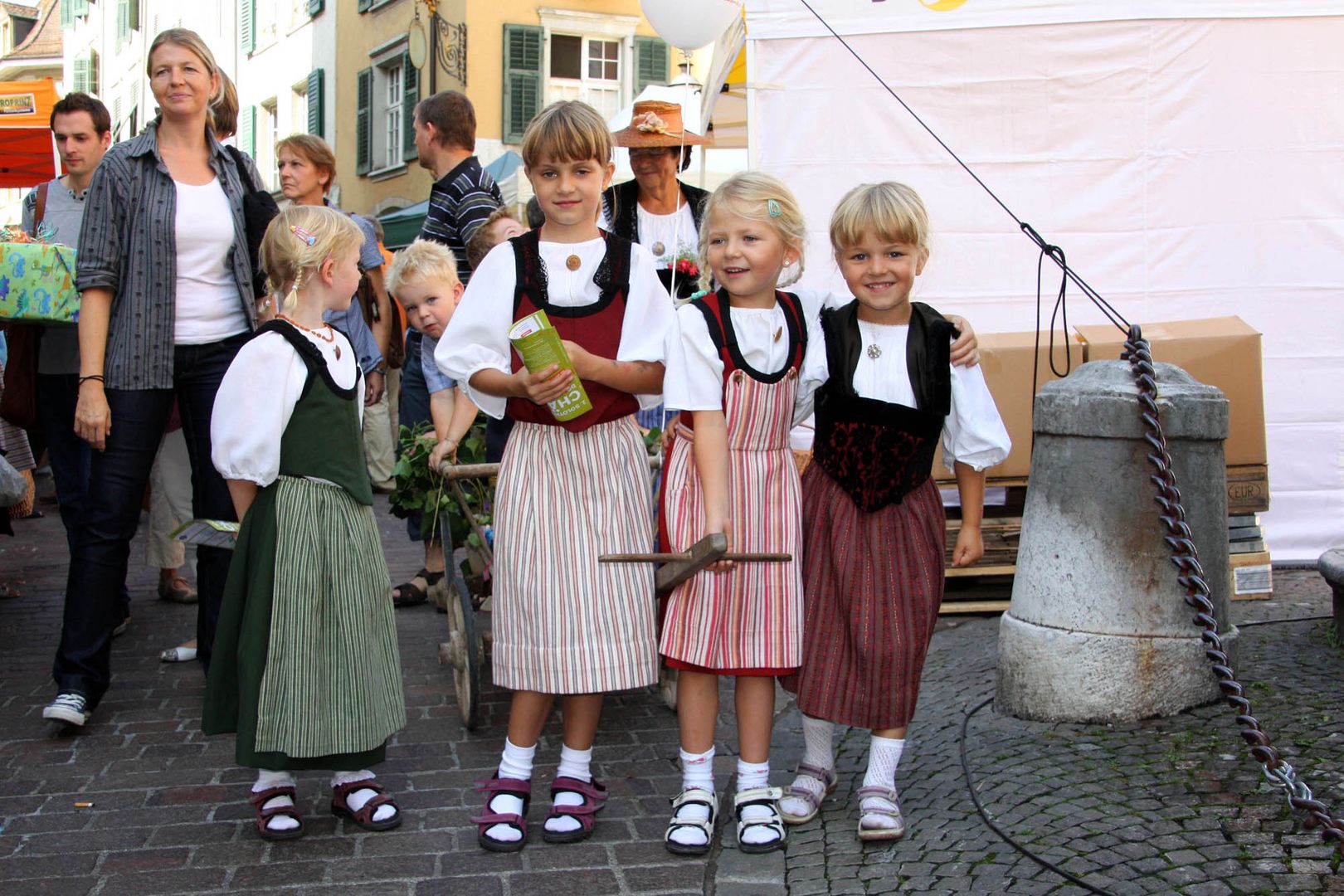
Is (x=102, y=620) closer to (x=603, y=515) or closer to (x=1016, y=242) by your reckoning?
(x=603, y=515)

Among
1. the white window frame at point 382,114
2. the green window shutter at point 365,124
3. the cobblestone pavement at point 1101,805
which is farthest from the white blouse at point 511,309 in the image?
the green window shutter at point 365,124

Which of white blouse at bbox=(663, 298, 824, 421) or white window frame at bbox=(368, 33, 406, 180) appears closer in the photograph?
white blouse at bbox=(663, 298, 824, 421)

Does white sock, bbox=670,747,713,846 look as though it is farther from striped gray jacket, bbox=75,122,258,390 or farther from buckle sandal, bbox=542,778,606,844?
striped gray jacket, bbox=75,122,258,390

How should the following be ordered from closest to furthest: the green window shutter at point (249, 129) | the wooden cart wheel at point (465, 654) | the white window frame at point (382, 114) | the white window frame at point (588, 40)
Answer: the wooden cart wheel at point (465, 654)
the white window frame at point (588, 40)
the white window frame at point (382, 114)
the green window shutter at point (249, 129)

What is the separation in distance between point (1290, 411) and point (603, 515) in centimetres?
474

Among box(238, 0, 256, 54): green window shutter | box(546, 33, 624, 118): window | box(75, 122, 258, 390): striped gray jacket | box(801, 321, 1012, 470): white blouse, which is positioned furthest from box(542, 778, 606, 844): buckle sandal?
box(238, 0, 256, 54): green window shutter

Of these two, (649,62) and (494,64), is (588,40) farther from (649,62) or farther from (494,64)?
(494,64)

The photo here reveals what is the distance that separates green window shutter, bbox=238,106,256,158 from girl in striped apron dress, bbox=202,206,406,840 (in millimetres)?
25852

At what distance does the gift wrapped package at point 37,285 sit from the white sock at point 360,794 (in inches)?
95.5

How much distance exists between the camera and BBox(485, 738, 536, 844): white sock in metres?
3.47

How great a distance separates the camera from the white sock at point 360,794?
3623 mm

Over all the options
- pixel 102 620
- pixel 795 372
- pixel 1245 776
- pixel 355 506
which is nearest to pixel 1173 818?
pixel 1245 776

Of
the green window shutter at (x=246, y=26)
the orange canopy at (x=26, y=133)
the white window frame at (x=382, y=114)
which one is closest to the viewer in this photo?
the orange canopy at (x=26, y=133)

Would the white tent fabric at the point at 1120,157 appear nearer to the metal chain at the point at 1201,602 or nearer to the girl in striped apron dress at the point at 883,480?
the metal chain at the point at 1201,602
